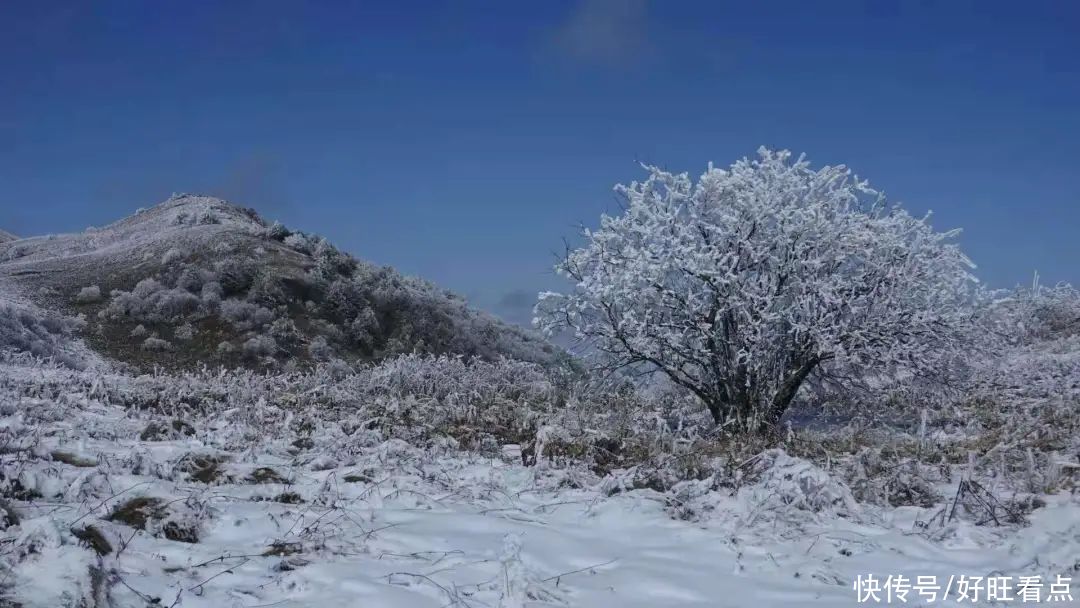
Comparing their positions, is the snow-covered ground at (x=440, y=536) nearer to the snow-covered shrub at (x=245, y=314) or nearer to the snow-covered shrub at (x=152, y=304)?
the snow-covered shrub at (x=245, y=314)

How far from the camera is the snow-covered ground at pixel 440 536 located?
4473 mm

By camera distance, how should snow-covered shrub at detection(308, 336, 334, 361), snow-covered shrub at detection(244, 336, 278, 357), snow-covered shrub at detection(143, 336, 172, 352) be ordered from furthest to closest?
1. snow-covered shrub at detection(308, 336, 334, 361)
2. snow-covered shrub at detection(244, 336, 278, 357)
3. snow-covered shrub at detection(143, 336, 172, 352)

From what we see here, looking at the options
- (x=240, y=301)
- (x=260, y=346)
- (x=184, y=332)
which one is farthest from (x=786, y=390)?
(x=240, y=301)

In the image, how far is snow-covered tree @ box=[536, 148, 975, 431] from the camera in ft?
Result: 33.7

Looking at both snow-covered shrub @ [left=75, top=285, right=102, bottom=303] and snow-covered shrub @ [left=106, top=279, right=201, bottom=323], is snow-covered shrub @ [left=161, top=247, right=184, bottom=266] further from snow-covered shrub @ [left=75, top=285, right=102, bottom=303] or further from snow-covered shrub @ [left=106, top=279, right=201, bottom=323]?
snow-covered shrub @ [left=75, top=285, right=102, bottom=303]

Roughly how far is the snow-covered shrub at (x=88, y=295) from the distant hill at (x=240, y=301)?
0.12 feet

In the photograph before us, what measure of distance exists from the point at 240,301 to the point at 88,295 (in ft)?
15.5

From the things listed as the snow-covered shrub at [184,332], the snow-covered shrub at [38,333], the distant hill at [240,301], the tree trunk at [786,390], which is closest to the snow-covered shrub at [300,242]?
the distant hill at [240,301]

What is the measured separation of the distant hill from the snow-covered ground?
14.2 m

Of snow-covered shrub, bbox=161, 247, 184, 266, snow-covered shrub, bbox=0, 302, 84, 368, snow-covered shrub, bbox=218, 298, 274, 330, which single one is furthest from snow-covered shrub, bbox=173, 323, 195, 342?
snow-covered shrub, bbox=161, 247, 184, 266

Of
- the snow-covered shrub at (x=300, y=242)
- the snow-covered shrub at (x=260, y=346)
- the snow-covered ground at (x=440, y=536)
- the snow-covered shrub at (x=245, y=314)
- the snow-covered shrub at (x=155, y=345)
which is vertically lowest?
the snow-covered ground at (x=440, y=536)

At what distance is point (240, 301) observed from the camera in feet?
81.8

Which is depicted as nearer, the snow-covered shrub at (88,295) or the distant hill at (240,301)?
the distant hill at (240,301)

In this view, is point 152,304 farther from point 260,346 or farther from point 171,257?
point 260,346
